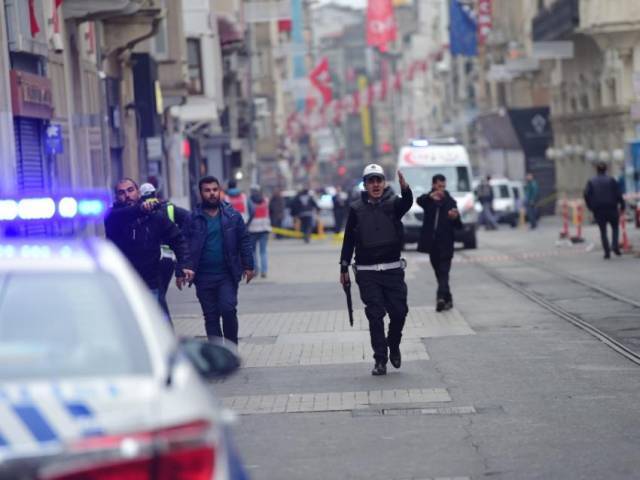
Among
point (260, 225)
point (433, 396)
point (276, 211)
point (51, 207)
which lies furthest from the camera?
point (276, 211)

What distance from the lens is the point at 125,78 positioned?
1454 inches

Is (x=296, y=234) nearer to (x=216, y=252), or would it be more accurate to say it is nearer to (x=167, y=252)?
(x=167, y=252)

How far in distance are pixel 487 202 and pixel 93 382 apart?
49.2 m

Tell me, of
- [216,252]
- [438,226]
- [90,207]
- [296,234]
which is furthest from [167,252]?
[296,234]

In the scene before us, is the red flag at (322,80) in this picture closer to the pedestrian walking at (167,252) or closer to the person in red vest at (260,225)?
the person in red vest at (260,225)

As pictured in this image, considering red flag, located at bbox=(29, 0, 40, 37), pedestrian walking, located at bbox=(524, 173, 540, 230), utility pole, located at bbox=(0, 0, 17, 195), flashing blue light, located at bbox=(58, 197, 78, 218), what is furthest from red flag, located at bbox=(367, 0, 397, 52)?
flashing blue light, located at bbox=(58, 197, 78, 218)

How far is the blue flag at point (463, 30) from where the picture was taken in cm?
7794

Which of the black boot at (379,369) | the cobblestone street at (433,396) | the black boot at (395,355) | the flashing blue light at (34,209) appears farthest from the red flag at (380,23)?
the flashing blue light at (34,209)

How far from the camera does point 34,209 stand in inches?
281

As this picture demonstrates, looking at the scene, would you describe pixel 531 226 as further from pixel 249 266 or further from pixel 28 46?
pixel 249 266

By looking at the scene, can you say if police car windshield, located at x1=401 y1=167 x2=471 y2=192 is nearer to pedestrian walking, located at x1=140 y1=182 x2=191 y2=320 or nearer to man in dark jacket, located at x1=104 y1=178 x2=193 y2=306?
pedestrian walking, located at x1=140 y1=182 x2=191 y2=320

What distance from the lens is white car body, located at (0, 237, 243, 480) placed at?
478 cm

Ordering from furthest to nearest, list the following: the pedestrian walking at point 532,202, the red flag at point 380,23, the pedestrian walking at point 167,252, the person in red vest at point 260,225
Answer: the red flag at point 380,23, the pedestrian walking at point 532,202, the person in red vest at point 260,225, the pedestrian walking at point 167,252

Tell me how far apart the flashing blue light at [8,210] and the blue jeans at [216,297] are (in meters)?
6.63
